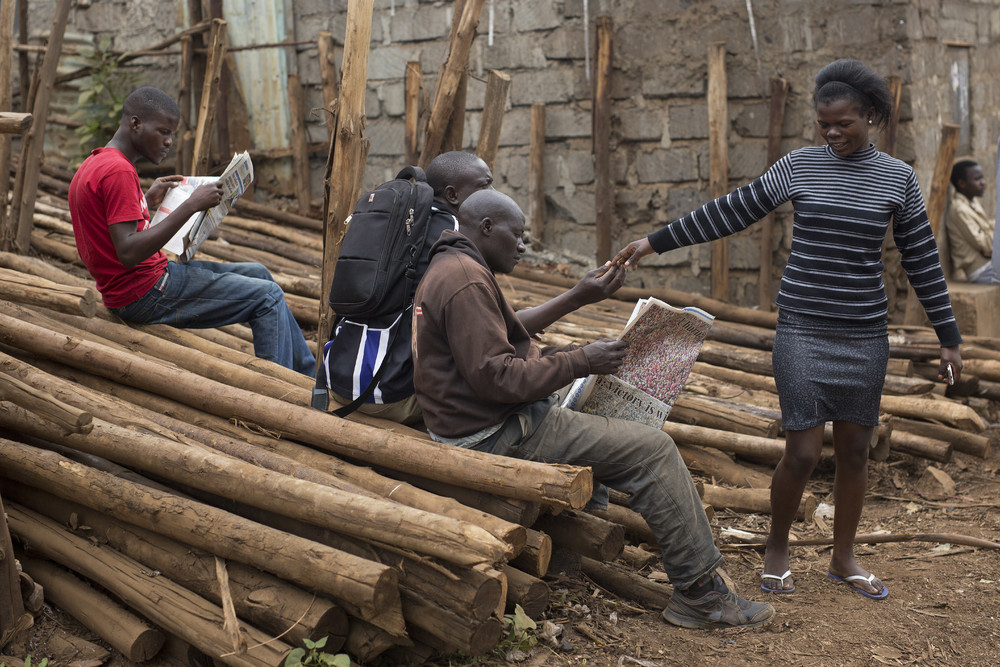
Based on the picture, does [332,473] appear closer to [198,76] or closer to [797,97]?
[797,97]

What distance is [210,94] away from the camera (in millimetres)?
7934

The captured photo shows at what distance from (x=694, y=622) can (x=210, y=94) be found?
21.4ft

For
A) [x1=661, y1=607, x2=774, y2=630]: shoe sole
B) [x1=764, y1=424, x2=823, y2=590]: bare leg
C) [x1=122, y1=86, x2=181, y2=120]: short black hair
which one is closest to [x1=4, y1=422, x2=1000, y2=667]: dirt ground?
[x1=661, y1=607, x2=774, y2=630]: shoe sole

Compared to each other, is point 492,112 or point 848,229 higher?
point 492,112

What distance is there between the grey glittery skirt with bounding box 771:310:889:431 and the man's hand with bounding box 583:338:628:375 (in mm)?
769

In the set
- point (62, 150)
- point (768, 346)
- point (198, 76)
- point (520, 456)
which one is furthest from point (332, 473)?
point (62, 150)

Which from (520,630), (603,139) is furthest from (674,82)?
(520,630)

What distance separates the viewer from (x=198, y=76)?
384 inches

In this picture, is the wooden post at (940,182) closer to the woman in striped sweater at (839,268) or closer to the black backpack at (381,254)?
the woman in striped sweater at (839,268)

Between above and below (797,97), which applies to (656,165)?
below

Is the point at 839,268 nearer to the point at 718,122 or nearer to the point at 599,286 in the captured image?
the point at 599,286

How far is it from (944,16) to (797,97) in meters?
1.42

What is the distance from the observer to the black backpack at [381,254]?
3.17 meters

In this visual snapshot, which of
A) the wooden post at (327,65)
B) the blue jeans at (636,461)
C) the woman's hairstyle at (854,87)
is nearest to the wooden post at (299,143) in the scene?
the wooden post at (327,65)
